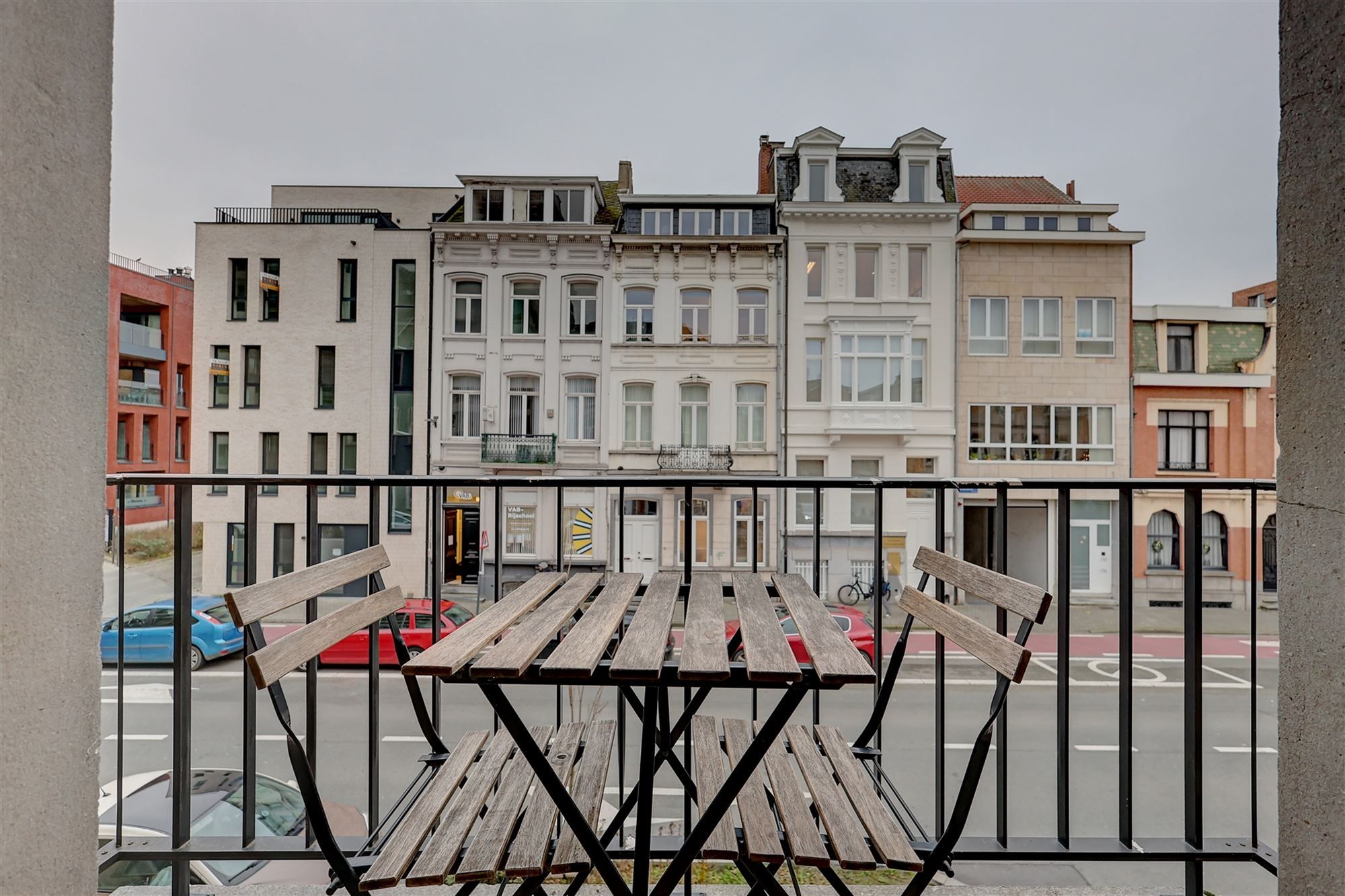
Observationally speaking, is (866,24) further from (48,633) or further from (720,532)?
(48,633)

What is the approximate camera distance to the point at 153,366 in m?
14.8

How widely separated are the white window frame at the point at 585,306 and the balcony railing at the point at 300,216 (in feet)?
14.0

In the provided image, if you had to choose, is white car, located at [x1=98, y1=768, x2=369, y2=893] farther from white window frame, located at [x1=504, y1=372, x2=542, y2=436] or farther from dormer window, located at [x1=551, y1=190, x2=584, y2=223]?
dormer window, located at [x1=551, y1=190, x2=584, y2=223]

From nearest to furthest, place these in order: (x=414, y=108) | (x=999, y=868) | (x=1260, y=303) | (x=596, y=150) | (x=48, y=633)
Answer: (x=48, y=633) < (x=999, y=868) < (x=1260, y=303) < (x=596, y=150) < (x=414, y=108)

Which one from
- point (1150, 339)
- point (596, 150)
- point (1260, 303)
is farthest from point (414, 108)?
point (1260, 303)

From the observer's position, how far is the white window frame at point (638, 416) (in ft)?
42.0

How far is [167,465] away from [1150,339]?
2168 cm

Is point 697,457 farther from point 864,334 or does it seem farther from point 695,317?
point 864,334

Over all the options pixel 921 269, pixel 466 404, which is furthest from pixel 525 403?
pixel 921 269

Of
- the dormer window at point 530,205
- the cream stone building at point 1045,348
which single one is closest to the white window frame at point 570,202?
the dormer window at point 530,205

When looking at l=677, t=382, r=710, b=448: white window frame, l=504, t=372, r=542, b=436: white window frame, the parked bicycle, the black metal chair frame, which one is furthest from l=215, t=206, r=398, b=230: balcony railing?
the black metal chair frame

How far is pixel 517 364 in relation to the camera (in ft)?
42.1

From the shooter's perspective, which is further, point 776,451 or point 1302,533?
point 776,451

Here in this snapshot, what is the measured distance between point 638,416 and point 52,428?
12.1 meters
